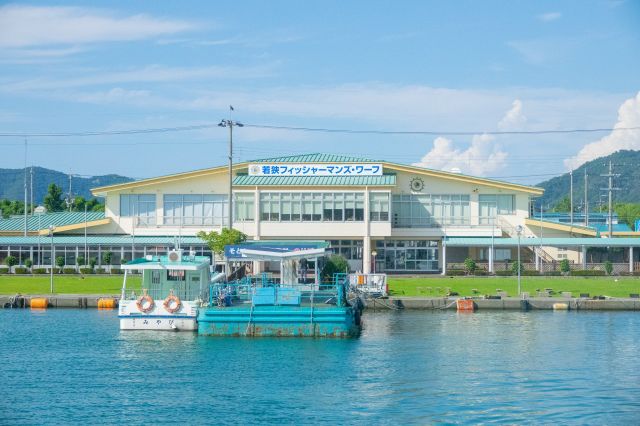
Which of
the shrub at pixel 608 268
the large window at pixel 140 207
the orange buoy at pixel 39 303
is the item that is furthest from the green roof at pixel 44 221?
the shrub at pixel 608 268

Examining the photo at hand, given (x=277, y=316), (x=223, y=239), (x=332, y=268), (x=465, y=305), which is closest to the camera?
(x=277, y=316)

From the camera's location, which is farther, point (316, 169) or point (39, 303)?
point (316, 169)

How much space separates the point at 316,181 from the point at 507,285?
19613 millimetres

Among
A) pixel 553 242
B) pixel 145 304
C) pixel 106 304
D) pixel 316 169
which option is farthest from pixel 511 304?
pixel 316 169

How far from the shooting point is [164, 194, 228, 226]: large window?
263 feet

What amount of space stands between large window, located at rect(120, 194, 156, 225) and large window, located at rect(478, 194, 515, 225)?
93.6ft

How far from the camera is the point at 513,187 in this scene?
78.7m

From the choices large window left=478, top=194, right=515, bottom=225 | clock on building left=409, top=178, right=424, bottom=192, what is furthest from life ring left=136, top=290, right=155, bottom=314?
large window left=478, top=194, right=515, bottom=225

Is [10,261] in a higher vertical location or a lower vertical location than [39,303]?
higher

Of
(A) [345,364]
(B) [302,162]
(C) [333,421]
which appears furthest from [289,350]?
(B) [302,162]

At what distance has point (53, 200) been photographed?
412 ft

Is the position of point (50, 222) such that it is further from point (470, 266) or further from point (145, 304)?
point (145, 304)

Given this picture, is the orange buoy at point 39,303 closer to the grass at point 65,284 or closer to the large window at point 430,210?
the grass at point 65,284

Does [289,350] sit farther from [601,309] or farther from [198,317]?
[601,309]
